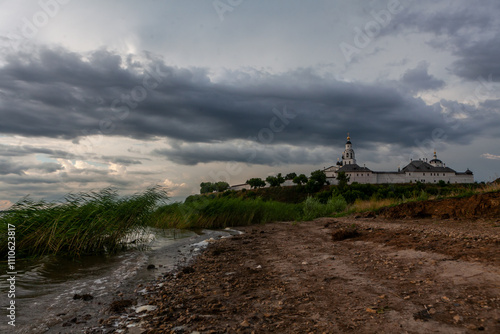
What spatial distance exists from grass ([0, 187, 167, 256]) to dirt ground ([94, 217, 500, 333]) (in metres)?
4.78

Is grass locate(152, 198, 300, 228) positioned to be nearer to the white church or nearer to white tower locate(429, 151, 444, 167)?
the white church

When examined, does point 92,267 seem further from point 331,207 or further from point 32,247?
point 331,207

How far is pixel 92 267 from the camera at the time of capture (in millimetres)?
7941

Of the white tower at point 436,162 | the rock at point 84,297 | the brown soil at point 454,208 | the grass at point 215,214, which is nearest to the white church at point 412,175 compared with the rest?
the white tower at point 436,162

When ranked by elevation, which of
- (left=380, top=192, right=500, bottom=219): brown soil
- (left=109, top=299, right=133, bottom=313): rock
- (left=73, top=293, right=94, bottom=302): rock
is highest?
(left=380, top=192, right=500, bottom=219): brown soil

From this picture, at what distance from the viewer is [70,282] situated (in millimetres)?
6469

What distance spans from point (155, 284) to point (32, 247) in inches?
235

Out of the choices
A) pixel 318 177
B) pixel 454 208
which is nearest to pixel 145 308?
pixel 454 208

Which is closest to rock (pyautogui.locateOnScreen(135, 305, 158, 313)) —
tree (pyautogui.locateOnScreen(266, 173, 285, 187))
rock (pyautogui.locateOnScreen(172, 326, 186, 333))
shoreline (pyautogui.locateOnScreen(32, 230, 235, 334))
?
shoreline (pyautogui.locateOnScreen(32, 230, 235, 334))

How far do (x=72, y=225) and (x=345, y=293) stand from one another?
29.2 feet

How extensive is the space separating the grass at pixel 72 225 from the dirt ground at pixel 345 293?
15.7ft

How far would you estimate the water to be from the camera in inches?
175

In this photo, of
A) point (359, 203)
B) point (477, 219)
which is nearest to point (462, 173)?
point (359, 203)

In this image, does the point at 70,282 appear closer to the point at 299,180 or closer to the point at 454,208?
the point at 454,208
